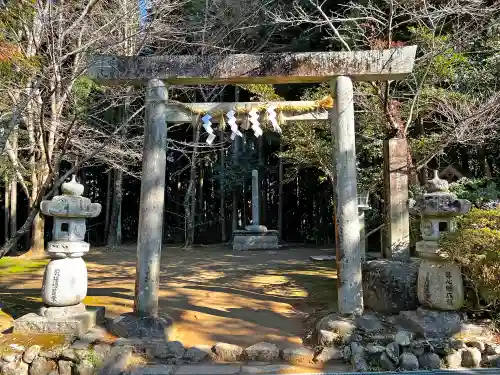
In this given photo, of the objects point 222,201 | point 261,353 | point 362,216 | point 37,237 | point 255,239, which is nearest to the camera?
point 261,353

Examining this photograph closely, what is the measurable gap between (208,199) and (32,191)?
10.5 m

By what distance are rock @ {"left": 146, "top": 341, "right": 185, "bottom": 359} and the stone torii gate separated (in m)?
0.59

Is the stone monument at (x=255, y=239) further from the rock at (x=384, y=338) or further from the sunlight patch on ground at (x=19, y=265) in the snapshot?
the rock at (x=384, y=338)

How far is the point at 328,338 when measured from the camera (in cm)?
418

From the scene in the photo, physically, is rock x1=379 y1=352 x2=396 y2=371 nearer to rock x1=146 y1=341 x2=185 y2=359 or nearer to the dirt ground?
the dirt ground

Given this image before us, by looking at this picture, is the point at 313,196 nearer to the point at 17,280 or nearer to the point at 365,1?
the point at 365,1

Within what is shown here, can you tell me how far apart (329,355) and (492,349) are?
1.57 meters

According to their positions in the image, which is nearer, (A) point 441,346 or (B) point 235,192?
(A) point 441,346

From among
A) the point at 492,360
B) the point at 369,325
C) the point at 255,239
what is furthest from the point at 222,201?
the point at 492,360

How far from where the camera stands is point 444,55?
8047 mm

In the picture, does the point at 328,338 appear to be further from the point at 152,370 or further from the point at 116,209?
the point at 116,209

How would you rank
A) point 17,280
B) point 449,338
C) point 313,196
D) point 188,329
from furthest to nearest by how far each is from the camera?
point 313,196 → point 17,280 → point 188,329 → point 449,338

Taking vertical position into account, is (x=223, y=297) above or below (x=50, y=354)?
above

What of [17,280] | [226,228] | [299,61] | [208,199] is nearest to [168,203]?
[208,199]
